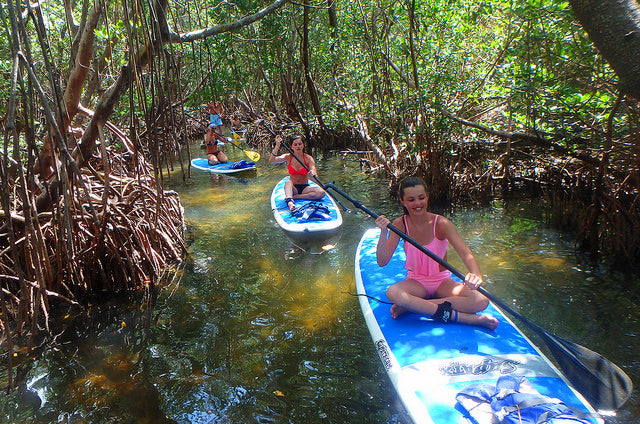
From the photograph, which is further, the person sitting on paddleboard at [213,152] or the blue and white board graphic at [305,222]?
the person sitting on paddleboard at [213,152]

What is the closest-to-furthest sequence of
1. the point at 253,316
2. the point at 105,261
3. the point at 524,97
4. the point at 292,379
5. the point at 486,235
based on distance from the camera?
the point at 292,379, the point at 253,316, the point at 105,261, the point at 524,97, the point at 486,235

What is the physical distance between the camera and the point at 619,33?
2.52 m

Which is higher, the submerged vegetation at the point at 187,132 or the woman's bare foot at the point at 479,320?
the submerged vegetation at the point at 187,132

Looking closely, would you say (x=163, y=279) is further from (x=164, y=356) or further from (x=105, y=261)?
(x=164, y=356)

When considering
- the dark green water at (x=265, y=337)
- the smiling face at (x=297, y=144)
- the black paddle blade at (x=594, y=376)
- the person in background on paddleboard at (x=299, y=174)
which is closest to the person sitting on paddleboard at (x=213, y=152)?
the person in background on paddleboard at (x=299, y=174)

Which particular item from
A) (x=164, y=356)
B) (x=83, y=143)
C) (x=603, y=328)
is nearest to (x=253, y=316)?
(x=164, y=356)

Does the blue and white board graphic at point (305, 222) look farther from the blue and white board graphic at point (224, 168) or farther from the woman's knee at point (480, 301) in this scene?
the blue and white board graphic at point (224, 168)

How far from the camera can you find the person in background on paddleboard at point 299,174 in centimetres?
744

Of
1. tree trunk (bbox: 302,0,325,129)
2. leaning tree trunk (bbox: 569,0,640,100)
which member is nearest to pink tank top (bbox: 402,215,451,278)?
leaning tree trunk (bbox: 569,0,640,100)

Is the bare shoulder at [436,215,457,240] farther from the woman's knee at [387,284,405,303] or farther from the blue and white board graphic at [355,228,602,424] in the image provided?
the blue and white board graphic at [355,228,602,424]

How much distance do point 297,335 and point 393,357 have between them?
1.33 meters

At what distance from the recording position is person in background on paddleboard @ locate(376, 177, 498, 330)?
136 inches

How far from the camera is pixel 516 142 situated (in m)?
7.17

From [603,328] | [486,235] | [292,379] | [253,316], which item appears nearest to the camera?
[292,379]
